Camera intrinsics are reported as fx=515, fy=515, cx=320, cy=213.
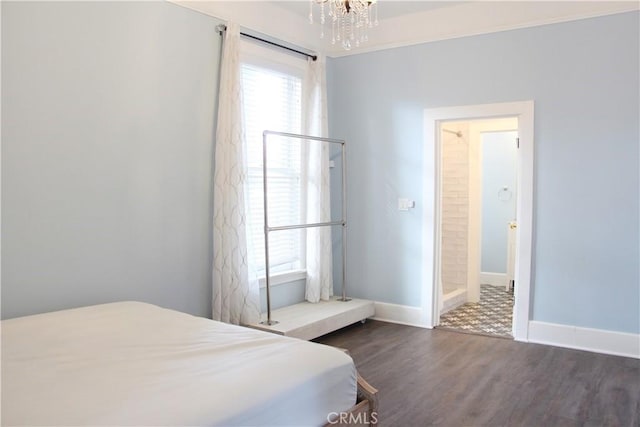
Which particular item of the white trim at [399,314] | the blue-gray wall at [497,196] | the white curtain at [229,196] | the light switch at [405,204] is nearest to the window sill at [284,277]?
the white curtain at [229,196]

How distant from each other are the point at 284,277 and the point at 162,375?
2807mm

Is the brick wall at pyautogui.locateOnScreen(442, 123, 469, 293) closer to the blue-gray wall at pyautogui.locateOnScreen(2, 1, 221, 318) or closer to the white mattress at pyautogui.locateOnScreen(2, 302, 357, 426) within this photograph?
the blue-gray wall at pyautogui.locateOnScreen(2, 1, 221, 318)

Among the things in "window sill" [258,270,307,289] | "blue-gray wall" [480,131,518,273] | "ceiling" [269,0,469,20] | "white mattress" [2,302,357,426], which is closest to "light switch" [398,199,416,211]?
"window sill" [258,270,307,289]

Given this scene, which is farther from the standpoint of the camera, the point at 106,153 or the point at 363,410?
the point at 106,153

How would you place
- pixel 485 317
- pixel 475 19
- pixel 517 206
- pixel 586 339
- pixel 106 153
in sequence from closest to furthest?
pixel 106 153 → pixel 586 339 → pixel 517 206 → pixel 475 19 → pixel 485 317

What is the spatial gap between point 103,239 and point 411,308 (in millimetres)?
2878

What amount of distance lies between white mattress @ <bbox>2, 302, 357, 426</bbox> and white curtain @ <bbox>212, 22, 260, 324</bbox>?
51.1 inches

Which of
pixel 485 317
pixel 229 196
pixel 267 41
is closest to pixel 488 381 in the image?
pixel 485 317

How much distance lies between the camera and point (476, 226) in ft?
19.8

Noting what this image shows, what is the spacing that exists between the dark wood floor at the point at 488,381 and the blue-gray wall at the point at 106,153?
155 cm

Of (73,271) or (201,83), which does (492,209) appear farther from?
Answer: (73,271)

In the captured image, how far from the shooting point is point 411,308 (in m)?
4.88

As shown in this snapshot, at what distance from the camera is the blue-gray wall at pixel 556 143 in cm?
390

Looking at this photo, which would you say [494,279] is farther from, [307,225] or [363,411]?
[363,411]
